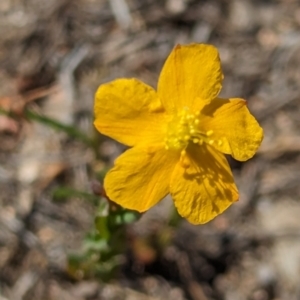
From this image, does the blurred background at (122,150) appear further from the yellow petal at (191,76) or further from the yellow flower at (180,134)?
the yellow petal at (191,76)

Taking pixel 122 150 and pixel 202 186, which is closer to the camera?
pixel 202 186

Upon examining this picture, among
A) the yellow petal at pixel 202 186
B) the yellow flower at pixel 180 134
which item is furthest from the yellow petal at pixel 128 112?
the yellow petal at pixel 202 186

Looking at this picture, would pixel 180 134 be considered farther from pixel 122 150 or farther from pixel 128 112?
pixel 122 150

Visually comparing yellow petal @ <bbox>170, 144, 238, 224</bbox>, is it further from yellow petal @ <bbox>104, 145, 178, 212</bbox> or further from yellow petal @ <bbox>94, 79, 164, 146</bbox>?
yellow petal @ <bbox>94, 79, 164, 146</bbox>

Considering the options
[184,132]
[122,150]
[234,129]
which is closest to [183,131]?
[184,132]

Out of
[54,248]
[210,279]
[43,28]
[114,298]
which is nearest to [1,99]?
[43,28]

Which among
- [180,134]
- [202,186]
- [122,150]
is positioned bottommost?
[122,150]

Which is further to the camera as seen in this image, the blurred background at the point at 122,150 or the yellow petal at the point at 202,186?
the blurred background at the point at 122,150
